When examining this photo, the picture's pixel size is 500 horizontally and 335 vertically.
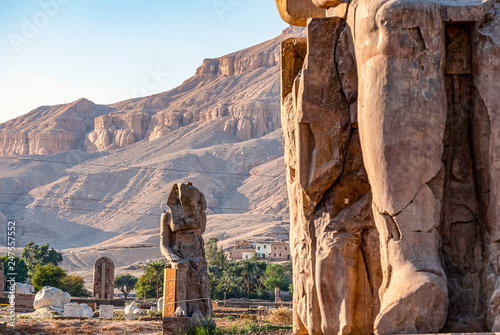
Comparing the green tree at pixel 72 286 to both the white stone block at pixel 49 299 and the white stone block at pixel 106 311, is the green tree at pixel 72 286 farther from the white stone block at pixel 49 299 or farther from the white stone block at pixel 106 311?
the white stone block at pixel 106 311

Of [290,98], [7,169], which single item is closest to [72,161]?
[7,169]

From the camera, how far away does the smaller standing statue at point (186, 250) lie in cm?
1551

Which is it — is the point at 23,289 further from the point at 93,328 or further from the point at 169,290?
the point at 169,290

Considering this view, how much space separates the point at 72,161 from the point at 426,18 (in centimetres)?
14632

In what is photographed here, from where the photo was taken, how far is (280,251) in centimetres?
8125

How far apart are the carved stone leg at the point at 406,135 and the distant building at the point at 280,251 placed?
76.5 m

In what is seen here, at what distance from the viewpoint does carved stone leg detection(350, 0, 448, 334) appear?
12.1ft

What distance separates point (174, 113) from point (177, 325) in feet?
491

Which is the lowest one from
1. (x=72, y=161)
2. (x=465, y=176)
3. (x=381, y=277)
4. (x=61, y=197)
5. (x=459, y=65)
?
(x=381, y=277)

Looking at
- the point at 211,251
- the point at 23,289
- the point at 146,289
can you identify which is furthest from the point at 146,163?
the point at 23,289

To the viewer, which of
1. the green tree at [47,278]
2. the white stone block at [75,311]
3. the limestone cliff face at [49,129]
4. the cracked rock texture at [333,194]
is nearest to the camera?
the cracked rock texture at [333,194]

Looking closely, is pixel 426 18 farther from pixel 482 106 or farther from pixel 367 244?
Result: pixel 367 244

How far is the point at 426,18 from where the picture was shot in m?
3.80

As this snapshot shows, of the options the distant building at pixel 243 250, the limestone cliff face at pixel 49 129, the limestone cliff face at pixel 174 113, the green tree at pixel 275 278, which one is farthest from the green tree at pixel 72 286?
the limestone cliff face at pixel 49 129
